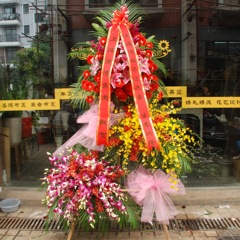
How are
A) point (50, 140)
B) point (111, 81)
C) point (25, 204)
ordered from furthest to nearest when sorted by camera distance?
point (50, 140) → point (25, 204) → point (111, 81)

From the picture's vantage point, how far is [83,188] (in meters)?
3.11

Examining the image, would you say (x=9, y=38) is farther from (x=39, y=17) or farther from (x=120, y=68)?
(x=120, y=68)

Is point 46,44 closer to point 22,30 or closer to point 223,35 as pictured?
point 22,30

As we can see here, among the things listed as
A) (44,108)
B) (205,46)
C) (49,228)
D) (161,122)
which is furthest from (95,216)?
(205,46)

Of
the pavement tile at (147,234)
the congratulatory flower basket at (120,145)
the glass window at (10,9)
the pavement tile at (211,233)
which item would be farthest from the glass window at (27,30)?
the pavement tile at (211,233)

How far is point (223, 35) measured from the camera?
4789 millimetres

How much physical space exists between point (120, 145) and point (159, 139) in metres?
0.40

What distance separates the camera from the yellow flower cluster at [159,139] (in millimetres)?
3139

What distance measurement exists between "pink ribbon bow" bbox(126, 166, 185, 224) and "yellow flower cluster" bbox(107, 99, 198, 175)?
10 centimetres

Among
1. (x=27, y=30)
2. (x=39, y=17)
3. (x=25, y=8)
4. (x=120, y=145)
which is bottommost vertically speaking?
(x=120, y=145)

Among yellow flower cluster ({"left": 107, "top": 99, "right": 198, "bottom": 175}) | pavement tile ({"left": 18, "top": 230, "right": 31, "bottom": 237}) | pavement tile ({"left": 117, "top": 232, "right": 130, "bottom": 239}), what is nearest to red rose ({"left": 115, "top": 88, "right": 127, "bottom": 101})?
yellow flower cluster ({"left": 107, "top": 99, "right": 198, "bottom": 175})

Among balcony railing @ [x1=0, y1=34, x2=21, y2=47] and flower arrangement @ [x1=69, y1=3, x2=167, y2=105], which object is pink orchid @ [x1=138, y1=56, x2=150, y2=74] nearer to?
flower arrangement @ [x1=69, y1=3, x2=167, y2=105]

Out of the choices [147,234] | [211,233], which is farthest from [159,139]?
[211,233]

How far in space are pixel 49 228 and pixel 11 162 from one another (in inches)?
57.4
